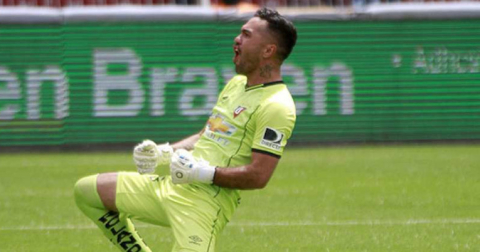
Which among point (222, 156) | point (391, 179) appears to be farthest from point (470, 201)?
point (222, 156)

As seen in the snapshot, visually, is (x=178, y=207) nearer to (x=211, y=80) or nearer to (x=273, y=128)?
(x=273, y=128)

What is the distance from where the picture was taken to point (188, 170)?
6.46 metres

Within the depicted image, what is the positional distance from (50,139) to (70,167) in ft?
6.83

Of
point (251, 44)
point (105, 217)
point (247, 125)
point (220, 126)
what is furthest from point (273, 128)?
point (105, 217)

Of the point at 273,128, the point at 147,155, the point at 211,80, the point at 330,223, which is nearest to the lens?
the point at 273,128

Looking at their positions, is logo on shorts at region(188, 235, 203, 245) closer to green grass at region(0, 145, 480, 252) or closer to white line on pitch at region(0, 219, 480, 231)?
green grass at region(0, 145, 480, 252)

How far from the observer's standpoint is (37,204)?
11.4 m

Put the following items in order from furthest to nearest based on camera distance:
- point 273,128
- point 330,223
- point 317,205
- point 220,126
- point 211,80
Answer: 1. point 211,80
2. point 317,205
3. point 330,223
4. point 220,126
5. point 273,128

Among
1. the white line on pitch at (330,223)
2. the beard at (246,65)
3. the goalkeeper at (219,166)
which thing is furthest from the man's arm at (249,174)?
the white line on pitch at (330,223)

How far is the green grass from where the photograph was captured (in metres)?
9.15

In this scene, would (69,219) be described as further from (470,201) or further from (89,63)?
(89,63)

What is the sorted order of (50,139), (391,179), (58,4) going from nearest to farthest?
(391,179) < (50,139) < (58,4)

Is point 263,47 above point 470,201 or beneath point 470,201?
above

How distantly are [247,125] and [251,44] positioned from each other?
48 cm
